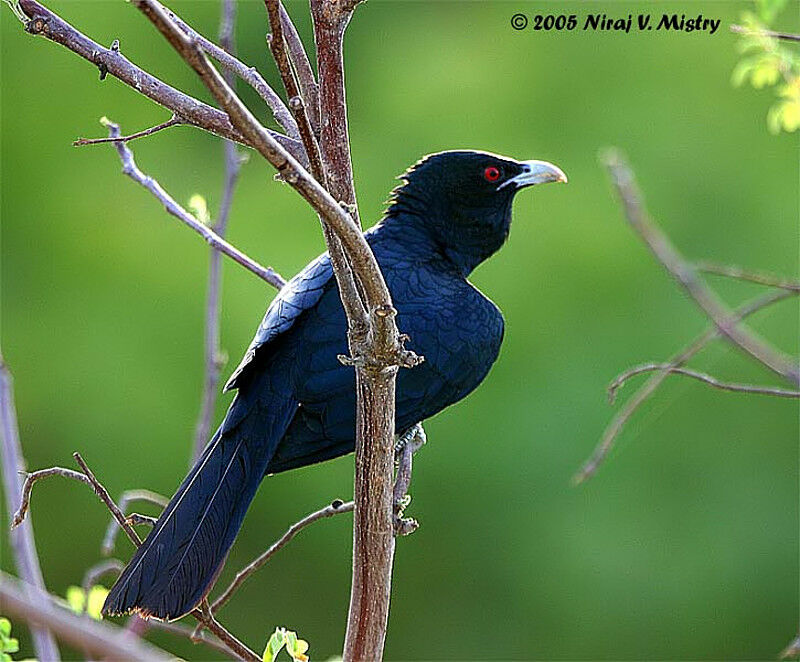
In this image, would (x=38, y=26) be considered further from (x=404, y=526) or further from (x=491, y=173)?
(x=491, y=173)

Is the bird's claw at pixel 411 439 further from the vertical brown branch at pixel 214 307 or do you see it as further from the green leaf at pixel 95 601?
the green leaf at pixel 95 601

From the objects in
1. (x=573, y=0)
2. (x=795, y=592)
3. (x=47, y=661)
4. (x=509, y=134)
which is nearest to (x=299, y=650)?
(x=47, y=661)

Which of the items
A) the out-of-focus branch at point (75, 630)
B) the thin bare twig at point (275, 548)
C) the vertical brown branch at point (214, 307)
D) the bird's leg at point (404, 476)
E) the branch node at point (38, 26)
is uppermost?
the branch node at point (38, 26)

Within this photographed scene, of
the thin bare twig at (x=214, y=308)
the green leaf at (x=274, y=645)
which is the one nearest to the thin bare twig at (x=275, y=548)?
the green leaf at (x=274, y=645)

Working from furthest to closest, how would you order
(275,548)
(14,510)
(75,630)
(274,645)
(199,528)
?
(14,510) < (199,528) < (275,548) < (274,645) < (75,630)

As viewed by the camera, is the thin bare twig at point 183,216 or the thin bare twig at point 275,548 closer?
the thin bare twig at point 275,548

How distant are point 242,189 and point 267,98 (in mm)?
3374

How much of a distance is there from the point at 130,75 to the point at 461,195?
1212 millimetres

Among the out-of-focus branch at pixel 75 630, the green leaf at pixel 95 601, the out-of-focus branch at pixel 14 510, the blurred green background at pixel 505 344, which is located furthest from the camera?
the blurred green background at pixel 505 344

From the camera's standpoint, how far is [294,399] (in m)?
1.95

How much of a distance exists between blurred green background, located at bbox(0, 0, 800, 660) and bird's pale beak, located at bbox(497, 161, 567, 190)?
6.10 ft

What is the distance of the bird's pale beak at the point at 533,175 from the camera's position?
2473 mm

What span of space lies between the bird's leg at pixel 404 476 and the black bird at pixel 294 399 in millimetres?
51

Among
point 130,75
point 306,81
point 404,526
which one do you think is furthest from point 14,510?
point 306,81
